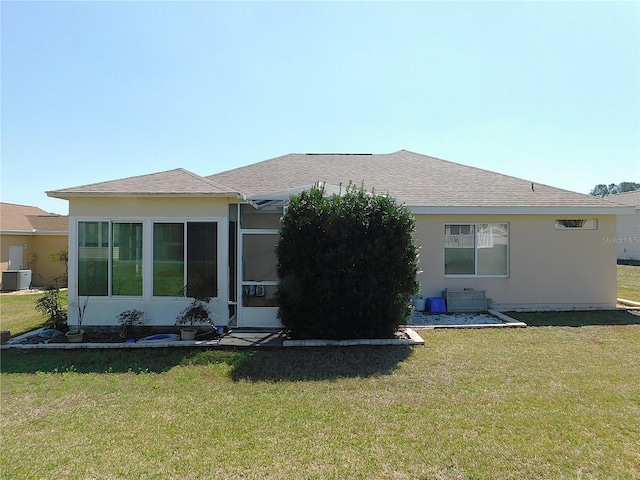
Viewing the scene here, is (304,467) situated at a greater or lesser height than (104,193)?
lesser

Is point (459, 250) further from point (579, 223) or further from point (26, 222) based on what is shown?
point (26, 222)

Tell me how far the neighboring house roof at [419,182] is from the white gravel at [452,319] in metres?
3.15

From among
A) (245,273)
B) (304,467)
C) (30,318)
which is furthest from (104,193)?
(304,467)

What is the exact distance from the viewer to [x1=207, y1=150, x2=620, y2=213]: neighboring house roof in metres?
11.2

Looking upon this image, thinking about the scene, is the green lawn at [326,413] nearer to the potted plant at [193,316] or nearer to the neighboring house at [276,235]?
the potted plant at [193,316]

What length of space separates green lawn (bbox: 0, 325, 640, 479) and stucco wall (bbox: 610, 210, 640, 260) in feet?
93.1

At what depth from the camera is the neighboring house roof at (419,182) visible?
36.8 ft

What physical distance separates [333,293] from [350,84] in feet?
26.8

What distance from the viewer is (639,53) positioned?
403 inches

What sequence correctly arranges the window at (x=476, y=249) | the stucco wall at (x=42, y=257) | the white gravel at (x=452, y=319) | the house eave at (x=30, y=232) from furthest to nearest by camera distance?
the stucco wall at (x=42, y=257) < the house eave at (x=30, y=232) < the window at (x=476, y=249) < the white gravel at (x=452, y=319)

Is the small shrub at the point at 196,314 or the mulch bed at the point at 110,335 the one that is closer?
the mulch bed at the point at 110,335

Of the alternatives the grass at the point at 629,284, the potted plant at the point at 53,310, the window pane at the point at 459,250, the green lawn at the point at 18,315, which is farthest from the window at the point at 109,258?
the grass at the point at 629,284

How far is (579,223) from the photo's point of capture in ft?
38.0

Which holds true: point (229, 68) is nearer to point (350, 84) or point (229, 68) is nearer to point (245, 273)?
point (350, 84)
